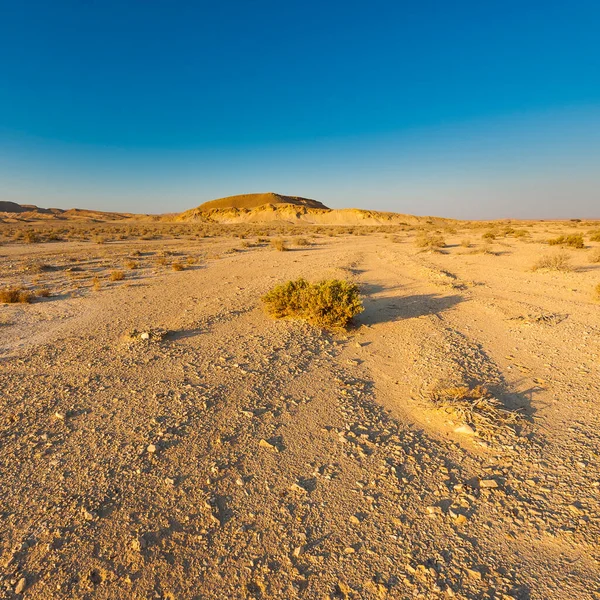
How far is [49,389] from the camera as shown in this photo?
4633 mm

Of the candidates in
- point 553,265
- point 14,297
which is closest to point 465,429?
point 14,297

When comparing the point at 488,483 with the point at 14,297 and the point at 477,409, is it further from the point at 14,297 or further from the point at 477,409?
the point at 14,297

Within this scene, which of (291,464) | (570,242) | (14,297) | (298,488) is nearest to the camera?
(298,488)

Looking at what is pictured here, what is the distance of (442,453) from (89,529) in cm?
309

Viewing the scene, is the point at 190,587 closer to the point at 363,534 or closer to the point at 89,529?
the point at 89,529

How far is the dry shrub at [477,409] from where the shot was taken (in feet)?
12.5

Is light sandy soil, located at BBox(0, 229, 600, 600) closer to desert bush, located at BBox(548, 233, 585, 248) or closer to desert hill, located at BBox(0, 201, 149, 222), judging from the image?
desert bush, located at BBox(548, 233, 585, 248)

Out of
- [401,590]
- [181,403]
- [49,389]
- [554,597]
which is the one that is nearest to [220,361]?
[181,403]

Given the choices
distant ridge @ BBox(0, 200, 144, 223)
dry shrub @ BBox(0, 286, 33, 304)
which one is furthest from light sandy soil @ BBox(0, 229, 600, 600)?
distant ridge @ BBox(0, 200, 144, 223)

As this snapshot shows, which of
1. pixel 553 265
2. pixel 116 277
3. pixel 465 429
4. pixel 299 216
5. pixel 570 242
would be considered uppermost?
pixel 299 216

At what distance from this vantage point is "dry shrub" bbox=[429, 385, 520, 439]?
382cm

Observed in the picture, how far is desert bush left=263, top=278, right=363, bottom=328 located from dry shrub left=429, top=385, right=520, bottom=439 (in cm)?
270

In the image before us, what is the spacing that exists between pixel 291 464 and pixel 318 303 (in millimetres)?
3979

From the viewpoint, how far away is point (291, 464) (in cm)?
339
